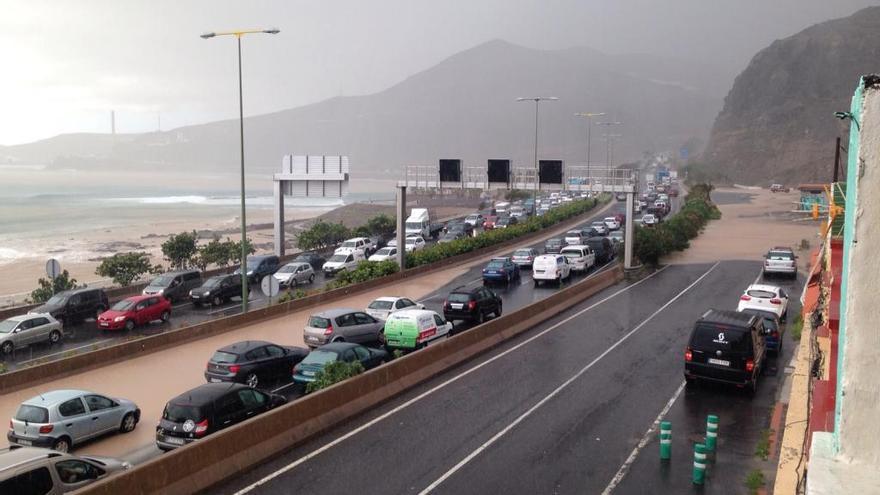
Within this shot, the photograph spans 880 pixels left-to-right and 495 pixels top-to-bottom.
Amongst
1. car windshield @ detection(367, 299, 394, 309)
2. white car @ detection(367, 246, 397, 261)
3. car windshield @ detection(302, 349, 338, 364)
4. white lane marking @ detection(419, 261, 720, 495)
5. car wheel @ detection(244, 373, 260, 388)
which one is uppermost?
car windshield @ detection(302, 349, 338, 364)

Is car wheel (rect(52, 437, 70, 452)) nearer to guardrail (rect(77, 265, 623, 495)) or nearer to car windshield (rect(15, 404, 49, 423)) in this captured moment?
car windshield (rect(15, 404, 49, 423))

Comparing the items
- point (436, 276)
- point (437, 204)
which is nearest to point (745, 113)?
point (437, 204)

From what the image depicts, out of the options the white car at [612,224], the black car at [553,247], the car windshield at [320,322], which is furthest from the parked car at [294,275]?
the white car at [612,224]

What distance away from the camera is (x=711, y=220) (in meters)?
79.1

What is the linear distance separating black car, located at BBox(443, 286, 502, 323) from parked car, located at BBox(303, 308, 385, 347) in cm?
399

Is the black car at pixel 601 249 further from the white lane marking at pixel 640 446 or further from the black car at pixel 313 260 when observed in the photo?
the white lane marking at pixel 640 446

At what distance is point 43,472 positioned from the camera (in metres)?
10.6

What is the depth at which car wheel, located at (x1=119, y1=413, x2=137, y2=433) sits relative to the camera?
51.1 ft

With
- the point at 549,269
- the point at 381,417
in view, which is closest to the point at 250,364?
the point at 381,417

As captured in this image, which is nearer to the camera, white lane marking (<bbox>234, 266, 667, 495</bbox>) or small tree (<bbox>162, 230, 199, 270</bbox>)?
A: white lane marking (<bbox>234, 266, 667, 495</bbox>)

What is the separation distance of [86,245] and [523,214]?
51.1 meters

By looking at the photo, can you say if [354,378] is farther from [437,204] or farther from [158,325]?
[437,204]

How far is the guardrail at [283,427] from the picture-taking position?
11.6 meters

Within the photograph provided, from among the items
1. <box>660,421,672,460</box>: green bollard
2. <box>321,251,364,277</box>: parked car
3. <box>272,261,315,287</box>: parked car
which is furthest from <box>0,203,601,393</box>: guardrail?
<box>660,421,672,460</box>: green bollard
